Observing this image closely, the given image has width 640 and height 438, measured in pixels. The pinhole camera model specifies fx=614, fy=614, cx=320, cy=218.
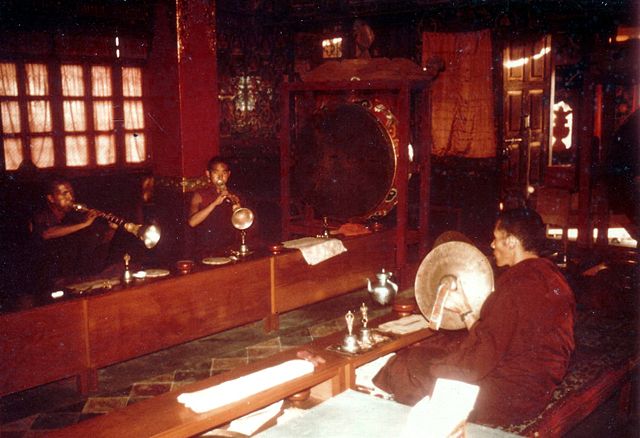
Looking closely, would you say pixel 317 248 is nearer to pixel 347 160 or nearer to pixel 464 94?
pixel 347 160

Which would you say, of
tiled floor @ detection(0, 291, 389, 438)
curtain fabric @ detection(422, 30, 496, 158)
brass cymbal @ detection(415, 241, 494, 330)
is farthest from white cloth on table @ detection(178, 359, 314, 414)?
curtain fabric @ detection(422, 30, 496, 158)

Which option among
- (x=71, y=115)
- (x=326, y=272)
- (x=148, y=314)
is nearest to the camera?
(x=148, y=314)

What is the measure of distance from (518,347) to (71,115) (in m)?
8.22

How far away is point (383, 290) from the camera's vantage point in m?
6.46

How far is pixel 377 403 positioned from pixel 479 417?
4.24 feet

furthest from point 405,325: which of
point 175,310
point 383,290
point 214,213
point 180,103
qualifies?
point 180,103

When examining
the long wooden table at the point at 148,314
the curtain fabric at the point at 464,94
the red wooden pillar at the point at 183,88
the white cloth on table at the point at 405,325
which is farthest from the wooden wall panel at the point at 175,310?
the curtain fabric at the point at 464,94

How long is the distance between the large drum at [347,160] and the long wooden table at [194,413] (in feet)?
12.0

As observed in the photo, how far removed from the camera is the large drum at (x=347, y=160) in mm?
7410

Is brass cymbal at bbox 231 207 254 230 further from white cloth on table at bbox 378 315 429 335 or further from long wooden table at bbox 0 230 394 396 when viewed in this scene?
white cloth on table at bbox 378 315 429 335

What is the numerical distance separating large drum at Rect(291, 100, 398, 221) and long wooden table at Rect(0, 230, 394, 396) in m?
0.87

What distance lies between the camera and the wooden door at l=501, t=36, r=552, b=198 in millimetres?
9453

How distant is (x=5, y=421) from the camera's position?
14.5ft

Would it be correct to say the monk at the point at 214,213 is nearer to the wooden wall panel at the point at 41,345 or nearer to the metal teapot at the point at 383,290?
the metal teapot at the point at 383,290
